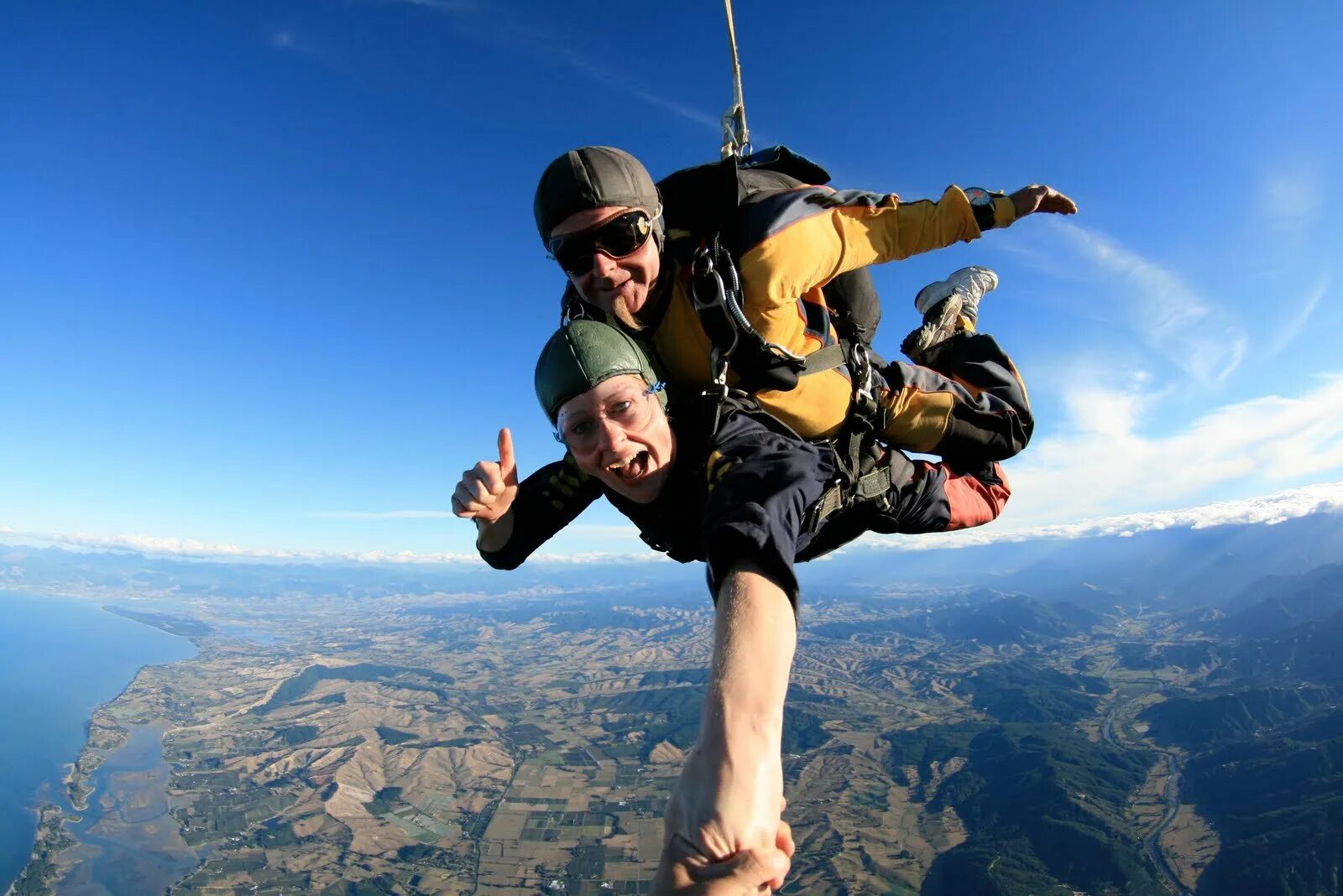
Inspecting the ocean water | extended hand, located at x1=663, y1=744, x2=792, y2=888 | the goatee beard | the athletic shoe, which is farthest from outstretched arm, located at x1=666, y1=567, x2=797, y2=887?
the ocean water

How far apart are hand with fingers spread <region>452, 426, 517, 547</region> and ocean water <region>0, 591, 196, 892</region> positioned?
7799 cm

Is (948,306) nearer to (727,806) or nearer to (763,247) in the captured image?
(763,247)

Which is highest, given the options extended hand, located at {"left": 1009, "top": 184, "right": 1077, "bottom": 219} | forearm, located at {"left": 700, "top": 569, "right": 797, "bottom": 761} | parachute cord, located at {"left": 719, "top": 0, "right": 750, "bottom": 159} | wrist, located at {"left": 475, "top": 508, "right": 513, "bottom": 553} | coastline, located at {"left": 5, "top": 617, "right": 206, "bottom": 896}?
parachute cord, located at {"left": 719, "top": 0, "right": 750, "bottom": 159}

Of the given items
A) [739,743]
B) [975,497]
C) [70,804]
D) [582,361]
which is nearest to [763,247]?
[582,361]

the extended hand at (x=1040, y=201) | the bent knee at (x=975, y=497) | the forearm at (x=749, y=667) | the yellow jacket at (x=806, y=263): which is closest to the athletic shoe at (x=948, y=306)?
the bent knee at (x=975, y=497)

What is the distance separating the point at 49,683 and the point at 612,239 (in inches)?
6374

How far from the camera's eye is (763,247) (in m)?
2.22

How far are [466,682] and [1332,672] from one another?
140m

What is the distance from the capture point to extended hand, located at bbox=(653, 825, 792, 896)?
0.99 meters

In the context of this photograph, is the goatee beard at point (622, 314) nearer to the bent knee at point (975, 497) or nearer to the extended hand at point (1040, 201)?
the extended hand at point (1040, 201)

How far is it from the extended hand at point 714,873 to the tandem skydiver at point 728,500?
→ 0.02 metres

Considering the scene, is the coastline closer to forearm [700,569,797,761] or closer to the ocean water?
the ocean water

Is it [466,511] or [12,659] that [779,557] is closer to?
[466,511]

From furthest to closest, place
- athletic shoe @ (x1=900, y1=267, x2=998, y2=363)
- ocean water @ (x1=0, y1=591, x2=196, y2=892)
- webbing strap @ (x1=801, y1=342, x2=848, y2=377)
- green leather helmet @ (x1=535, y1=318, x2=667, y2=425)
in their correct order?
ocean water @ (x1=0, y1=591, x2=196, y2=892)
athletic shoe @ (x1=900, y1=267, x2=998, y2=363)
webbing strap @ (x1=801, y1=342, x2=848, y2=377)
green leather helmet @ (x1=535, y1=318, x2=667, y2=425)
